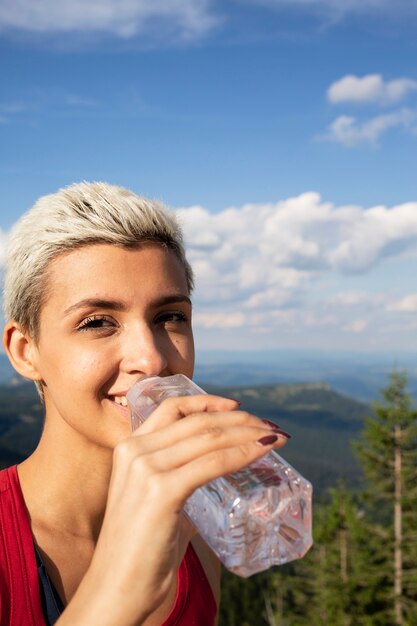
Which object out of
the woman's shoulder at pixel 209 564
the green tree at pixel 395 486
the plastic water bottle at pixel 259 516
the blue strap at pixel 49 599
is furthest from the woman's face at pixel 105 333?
the green tree at pixel 395 486

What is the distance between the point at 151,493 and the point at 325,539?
48389mm

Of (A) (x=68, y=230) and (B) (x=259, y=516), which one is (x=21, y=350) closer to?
(A) (x=68, y=230)

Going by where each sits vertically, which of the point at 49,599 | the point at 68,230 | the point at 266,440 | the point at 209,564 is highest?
the point at 68,230

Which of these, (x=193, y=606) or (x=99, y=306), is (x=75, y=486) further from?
(x=99, y=306)

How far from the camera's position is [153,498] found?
1688 mm

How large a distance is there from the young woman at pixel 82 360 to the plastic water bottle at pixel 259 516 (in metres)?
0.17

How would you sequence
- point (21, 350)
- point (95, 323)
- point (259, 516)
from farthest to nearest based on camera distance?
point (21, 350), point (95, 323), point (259, 516)

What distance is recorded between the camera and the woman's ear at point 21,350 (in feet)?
10.6

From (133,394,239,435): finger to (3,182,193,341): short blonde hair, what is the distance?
48.0 inches

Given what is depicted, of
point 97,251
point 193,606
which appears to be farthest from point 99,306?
point 193,606

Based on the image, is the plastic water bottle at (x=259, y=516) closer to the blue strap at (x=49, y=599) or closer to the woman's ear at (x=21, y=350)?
the blue strap at (x=49, y=599)

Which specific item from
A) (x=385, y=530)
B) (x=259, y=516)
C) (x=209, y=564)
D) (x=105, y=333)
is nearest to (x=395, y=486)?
(x=385, y=530)

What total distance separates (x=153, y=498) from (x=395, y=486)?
35503mm

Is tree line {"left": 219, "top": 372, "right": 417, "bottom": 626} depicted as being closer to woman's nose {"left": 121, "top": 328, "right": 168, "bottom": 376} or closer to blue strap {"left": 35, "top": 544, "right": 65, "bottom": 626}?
blue strap {"left": 35, "top": 544, "right": 65, "bottom": 626}
